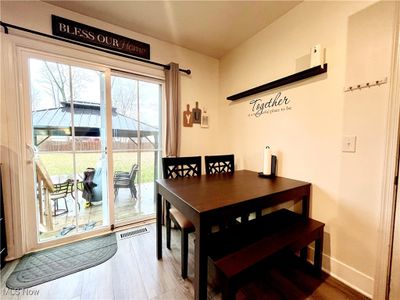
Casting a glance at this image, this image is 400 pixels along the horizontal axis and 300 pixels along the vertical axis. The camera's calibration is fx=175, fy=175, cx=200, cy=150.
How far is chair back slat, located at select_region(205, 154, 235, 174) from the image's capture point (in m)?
2.21

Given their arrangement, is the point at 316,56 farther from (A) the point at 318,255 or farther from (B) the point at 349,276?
(B) the point at 349,276

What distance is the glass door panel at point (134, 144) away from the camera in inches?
89.0

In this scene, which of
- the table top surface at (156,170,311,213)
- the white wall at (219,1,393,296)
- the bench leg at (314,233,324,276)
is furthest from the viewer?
the bench leg at (314,233,324,276)

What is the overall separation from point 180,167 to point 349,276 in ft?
5.82

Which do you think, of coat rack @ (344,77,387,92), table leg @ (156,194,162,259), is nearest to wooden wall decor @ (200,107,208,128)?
table leg @ (156,194,162,259)

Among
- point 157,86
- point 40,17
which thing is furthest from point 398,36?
point 40,17

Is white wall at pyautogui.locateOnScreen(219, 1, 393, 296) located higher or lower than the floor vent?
higher

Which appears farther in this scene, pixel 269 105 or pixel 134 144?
pixel 134 144

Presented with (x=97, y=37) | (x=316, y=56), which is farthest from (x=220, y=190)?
(x=97, y=37)

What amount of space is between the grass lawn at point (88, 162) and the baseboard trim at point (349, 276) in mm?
2190

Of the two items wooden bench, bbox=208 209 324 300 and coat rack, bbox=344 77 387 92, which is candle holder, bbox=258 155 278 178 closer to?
wooden bench, bbox=208 209 324 300

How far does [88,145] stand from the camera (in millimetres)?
2080

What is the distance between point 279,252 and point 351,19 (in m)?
1.83

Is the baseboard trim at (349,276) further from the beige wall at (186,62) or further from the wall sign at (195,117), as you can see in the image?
the wall sign at (195,117)
